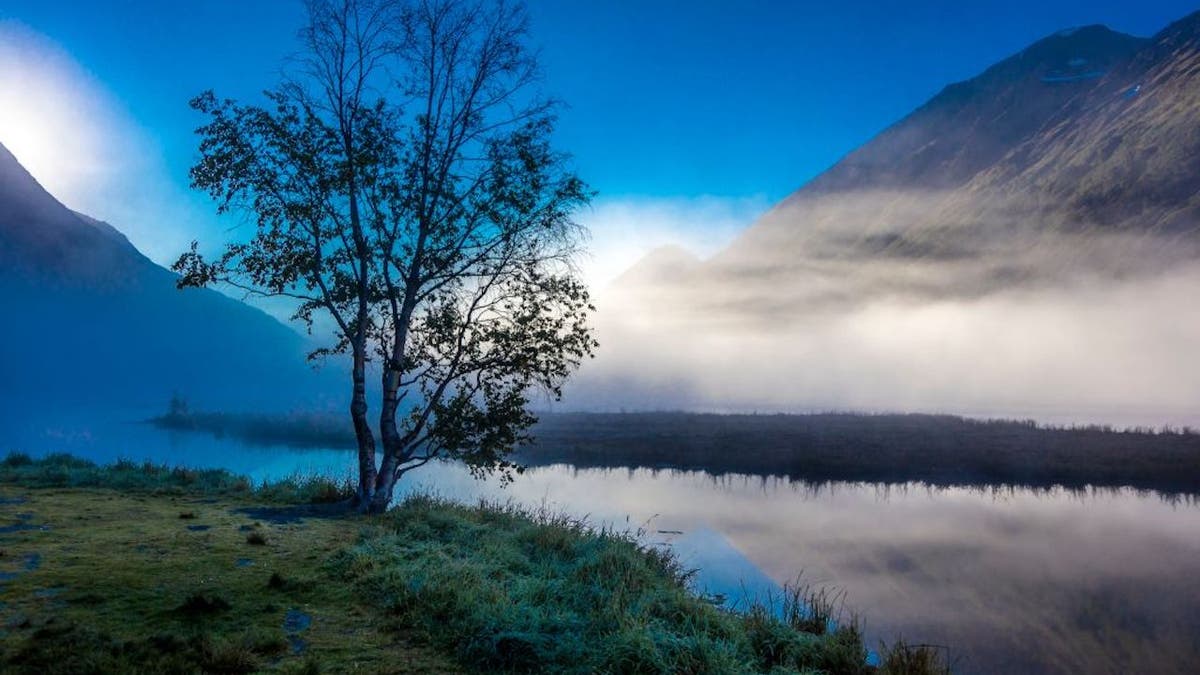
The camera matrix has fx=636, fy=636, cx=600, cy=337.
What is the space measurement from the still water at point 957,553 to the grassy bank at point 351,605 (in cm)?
389

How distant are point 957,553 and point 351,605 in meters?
22.9

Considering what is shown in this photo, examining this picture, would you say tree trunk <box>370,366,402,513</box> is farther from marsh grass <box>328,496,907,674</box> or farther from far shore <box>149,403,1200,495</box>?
far shore <box>149,403,1200,495</box>

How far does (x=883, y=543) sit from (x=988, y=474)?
25453 mm

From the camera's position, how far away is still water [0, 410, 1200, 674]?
15.0m

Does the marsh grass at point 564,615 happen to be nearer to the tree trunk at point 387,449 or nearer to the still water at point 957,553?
the tree trunk at point 387,449

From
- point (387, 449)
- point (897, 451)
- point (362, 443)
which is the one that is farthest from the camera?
point (897, 451)

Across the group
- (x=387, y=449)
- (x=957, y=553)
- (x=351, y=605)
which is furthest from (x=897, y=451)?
(x=351, y=605)

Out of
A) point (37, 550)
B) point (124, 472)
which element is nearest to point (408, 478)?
point (124, 472)

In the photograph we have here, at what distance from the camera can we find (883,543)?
2553 centimetres

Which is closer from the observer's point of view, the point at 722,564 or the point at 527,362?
the point at 527,362

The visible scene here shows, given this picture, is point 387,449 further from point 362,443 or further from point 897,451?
point 897,451

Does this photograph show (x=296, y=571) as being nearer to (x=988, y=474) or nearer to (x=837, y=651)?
(x=837, y=651)

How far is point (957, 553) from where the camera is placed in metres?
24.1

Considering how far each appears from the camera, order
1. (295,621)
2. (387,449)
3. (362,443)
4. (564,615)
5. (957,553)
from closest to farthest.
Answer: (295,621) → (564,615) → (362,443) → (387,449) → (957,553)
